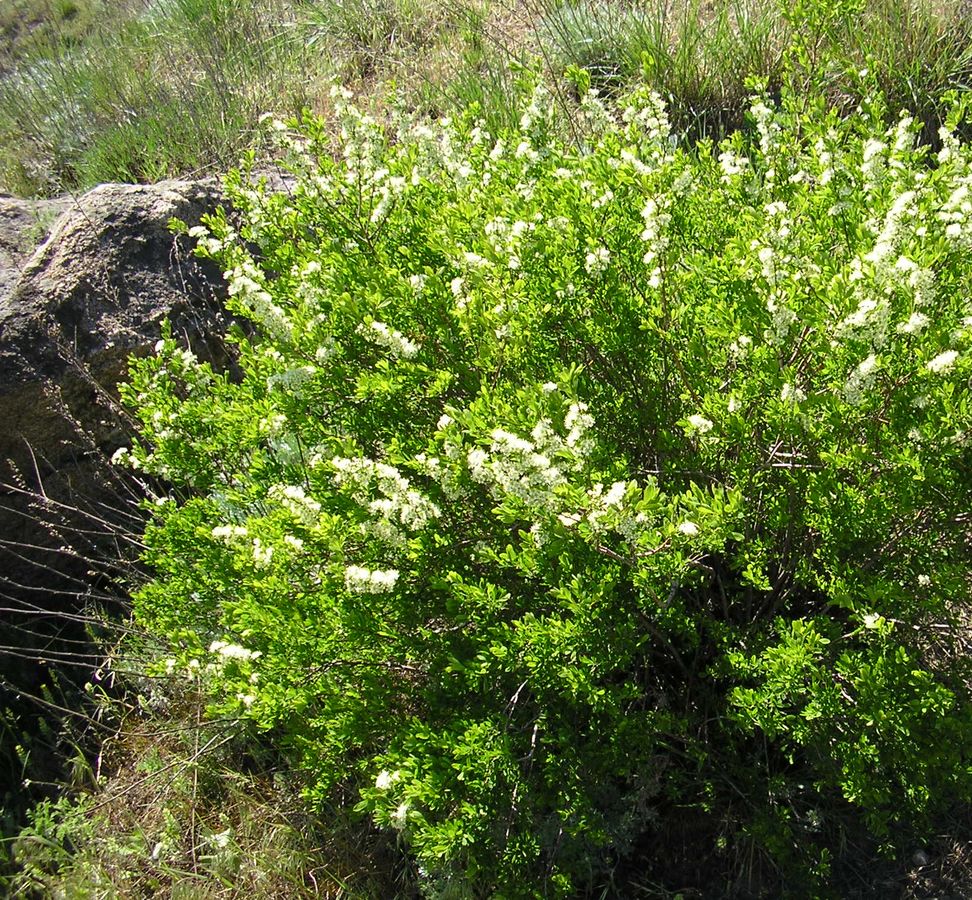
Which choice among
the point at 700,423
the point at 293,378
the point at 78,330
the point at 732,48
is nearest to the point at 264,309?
the point at 293,378

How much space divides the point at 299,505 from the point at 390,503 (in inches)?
10.4

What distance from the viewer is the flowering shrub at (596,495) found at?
2150 millimetres

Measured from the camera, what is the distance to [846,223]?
8.80ft

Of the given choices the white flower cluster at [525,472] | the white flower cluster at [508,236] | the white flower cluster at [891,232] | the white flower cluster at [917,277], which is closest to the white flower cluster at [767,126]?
the white flower cluster at [891,232]

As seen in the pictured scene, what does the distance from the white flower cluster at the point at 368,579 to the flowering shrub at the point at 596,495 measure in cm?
1

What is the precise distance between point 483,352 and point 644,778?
4.45 feet

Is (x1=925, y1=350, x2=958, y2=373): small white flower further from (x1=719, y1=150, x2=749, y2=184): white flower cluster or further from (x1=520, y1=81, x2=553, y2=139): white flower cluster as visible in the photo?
(x1=520, y1=81, x2=553, y2=139): white flower cluster

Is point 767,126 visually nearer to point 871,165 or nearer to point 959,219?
point 871,165

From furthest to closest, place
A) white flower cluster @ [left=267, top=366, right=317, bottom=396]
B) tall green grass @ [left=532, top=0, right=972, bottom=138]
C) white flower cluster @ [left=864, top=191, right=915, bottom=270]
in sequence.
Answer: tall green grass @ [left=532, top=0, right=972, bottom=138]
white flower cluster @ [left=267, top=366, right=317, bottom=396]
white flower cluster @ [left=864, top=191, right=915, bottom=270]

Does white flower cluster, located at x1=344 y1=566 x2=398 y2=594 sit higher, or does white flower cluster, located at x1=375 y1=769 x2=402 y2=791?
white flower cluster, located at x1=344 y1=566 x2=398 y2=594

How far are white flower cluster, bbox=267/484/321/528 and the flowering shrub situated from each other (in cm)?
1

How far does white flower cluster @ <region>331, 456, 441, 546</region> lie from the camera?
221cm

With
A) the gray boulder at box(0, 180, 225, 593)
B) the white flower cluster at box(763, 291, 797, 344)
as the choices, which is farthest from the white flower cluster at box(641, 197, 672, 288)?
the gray boulder at box(0, 180, 225, 593)

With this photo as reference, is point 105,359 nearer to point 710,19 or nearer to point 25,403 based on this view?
point 25,403
